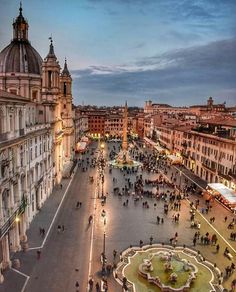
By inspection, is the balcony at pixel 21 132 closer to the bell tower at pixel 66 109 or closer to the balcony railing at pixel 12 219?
the balcony railing at pixel 12 219

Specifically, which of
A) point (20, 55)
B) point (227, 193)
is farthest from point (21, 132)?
point (20, 55)

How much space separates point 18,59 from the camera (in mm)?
58031

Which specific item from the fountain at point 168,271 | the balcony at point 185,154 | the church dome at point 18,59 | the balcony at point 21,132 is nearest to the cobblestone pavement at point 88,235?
the fountain at point 168,271

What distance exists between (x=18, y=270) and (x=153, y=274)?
1110 cm

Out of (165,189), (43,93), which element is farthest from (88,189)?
(43,93)

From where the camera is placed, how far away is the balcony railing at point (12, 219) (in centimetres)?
2611

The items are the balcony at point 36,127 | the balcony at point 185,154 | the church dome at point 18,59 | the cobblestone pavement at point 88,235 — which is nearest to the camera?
the cobblestone pavement at point 88,235

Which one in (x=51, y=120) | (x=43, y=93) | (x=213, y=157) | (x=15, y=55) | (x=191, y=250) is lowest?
(x=191, y=250)

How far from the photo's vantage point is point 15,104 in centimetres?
2962

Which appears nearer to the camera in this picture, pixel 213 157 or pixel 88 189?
pixel 88 189

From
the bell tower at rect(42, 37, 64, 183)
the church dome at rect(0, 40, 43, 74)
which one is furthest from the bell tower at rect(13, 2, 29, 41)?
the bell tower at rect(42, 37, 64, 183)

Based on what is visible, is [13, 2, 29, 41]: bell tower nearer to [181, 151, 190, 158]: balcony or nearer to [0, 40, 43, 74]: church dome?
[0, 40, 43, 74]: church dome

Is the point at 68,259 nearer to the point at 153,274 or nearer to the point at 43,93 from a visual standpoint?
the point at 153,274

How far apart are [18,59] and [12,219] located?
37.2 metres
